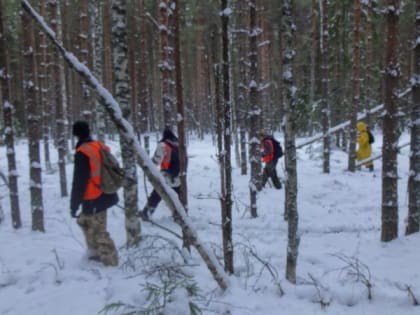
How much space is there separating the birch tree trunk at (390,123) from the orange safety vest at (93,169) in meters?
4.31

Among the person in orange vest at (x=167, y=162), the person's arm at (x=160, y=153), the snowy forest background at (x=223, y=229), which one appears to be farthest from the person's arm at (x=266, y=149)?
the person's arm at (x=160, y=153)

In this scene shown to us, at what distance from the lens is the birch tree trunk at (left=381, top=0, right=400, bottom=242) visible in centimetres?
509

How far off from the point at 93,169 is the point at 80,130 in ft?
2.04

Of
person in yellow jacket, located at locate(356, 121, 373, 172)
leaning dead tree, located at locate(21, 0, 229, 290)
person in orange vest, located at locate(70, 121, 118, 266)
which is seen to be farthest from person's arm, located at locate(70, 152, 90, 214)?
person in yellow jacket, located at locate(356, 121, 373, 172)

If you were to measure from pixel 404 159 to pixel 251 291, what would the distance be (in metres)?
15.1

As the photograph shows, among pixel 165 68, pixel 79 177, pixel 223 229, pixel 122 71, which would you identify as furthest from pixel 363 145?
pixel 79 177

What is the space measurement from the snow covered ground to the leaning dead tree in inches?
12.9

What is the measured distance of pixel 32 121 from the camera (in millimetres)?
6391

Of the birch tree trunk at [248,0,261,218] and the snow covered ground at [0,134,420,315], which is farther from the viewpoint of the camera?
the birch tree trunk at [248,0,261,218]

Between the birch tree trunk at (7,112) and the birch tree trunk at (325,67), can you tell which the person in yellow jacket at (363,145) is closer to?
the birch tree trunk at (325,67)

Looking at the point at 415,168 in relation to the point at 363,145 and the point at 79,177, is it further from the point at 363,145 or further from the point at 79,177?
the point at 363,145

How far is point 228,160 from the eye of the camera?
393 centimetres

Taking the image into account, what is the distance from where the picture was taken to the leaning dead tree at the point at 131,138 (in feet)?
8.26

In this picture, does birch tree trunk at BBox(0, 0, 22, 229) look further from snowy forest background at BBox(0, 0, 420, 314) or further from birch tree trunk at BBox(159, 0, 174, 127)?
birch tree trunk at BBox(159, 0, 174, 127)
